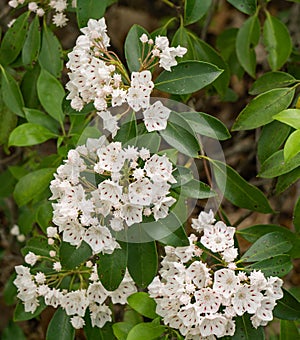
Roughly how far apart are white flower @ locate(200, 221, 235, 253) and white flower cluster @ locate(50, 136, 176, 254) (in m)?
0.13

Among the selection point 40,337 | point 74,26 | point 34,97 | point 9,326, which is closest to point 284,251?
point 34,97

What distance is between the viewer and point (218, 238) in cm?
163

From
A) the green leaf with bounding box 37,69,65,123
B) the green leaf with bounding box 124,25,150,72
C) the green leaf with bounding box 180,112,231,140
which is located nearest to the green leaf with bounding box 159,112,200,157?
the green leaf with bounding box 180,112,231,140

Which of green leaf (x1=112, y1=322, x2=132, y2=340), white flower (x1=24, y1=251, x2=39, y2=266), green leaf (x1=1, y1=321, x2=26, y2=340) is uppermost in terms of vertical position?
white flower (x1=24, y1=251, x2=39, y2=266)

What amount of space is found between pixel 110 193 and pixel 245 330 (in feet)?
1.64

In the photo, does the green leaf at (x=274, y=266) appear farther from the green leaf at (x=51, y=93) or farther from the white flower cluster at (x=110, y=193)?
the green leaf at (x=51, y=93)

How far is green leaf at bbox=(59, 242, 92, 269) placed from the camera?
1.69m

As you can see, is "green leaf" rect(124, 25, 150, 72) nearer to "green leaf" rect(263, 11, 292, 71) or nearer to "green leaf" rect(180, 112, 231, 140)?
"green leaf" rect(180, 112, 231, 140)

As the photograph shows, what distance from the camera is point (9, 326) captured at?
2.74m

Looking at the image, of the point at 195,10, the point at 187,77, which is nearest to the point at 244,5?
the point at 195,10

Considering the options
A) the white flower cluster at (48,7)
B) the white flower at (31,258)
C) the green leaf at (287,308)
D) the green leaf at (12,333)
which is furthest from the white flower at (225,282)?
the green leaf at (12,333)

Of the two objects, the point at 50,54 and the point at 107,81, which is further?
the point at 50,54

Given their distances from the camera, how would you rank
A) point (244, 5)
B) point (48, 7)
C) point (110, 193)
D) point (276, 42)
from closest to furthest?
point (110, 193) < point (244, 5) < point (48, 7) < point (276, 42)

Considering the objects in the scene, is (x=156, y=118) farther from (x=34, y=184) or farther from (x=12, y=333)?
(x=12, y=333)
